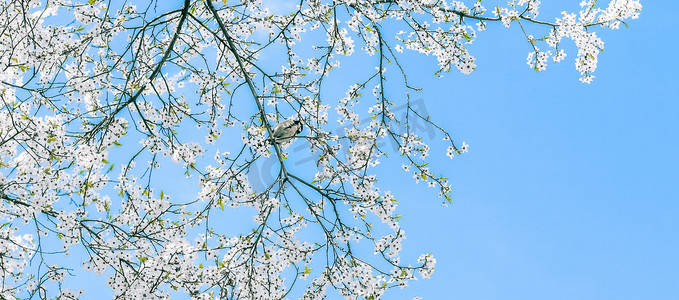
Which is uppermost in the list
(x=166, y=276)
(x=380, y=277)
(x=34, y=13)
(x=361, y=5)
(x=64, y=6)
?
(x=34, y=13)

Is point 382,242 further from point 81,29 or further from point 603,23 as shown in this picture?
point 81,29

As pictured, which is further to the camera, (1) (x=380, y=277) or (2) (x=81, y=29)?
(2) (x=81, y=29)

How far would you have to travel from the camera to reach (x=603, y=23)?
535 centimetres

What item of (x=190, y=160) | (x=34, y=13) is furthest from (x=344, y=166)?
(x=34, y=13)

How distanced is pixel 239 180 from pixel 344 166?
1.06 meters

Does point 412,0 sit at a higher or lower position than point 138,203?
higher

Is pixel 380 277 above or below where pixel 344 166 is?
below

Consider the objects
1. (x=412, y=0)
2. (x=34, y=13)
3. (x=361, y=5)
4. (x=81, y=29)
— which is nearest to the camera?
(x=361, y=5)

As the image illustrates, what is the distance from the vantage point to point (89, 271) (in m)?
5.43

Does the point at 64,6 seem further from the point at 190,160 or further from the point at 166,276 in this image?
the point at 166,276

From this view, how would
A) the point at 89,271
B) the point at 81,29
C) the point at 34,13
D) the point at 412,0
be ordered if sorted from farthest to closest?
the point at 34,13, the point at 81,29, the point at 89,271, the point at 412,0

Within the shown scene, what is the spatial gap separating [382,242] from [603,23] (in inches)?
122

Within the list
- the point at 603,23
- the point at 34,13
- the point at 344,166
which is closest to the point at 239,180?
the point at 344,166

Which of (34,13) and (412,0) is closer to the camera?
(412,0)
